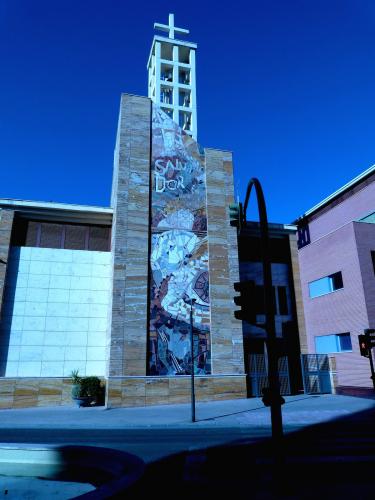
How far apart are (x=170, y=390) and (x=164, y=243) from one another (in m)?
8.91

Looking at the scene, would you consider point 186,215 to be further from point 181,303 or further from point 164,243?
point 181,303

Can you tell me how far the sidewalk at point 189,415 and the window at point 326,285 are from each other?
324 inches

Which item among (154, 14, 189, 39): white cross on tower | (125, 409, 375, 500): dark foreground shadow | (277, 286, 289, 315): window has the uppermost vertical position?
(154, 14, 189, 39): white cross on tower

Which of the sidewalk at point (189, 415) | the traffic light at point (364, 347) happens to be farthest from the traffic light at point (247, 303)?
the traffic light at point (364, 347)

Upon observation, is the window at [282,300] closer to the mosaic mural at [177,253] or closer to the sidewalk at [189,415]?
the mosaic mural at [177,253]

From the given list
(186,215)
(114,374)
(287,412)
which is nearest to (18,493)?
(287,412)

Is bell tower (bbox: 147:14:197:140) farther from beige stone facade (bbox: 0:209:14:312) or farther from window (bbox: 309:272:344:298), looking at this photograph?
beige stone facade (bbox: 0:209:14:312)

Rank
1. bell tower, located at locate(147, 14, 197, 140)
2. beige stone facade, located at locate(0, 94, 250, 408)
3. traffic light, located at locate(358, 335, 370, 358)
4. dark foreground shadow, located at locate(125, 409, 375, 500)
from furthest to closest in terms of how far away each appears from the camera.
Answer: bell tower, located at locate(147, 14, 197, 140) < beige stone facade, located at locate(0, 94, 250, 408) < traffic light, located at locate(358, 335, 370, 358) < dark foreground shadow, located at locate(125, 409, 375, 500)

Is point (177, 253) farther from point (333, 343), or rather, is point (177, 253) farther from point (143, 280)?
point (333, 343)

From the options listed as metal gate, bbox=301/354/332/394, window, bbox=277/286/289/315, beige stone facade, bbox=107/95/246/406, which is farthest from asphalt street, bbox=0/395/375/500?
window, bbox=277/286/289/315

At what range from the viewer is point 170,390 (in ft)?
72.4

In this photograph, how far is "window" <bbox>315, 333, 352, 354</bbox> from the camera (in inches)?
1017

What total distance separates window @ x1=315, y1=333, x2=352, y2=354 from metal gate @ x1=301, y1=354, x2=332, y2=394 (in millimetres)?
1707

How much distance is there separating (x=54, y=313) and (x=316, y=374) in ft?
56.2
